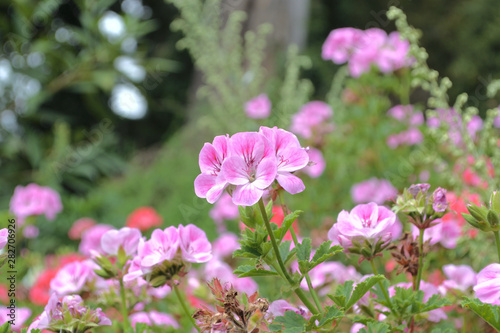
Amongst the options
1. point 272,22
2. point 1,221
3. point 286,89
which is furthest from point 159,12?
point 1,221

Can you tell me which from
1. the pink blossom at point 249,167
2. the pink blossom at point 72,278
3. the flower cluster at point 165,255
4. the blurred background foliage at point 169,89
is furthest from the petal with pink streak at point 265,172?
the blurred background foliage at point 169,89

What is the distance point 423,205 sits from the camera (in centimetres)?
39

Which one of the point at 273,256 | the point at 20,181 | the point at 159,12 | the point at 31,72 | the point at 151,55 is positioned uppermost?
the point at 159,12

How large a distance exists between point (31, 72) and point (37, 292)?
256cm

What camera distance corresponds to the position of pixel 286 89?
1.42 meters

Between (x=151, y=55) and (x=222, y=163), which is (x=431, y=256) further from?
(x=151, y=55)

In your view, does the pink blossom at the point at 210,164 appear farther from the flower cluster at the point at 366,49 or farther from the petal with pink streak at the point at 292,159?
the flower cluster at the point at 366,49

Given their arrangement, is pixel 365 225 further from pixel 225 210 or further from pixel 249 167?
pixel 225 210


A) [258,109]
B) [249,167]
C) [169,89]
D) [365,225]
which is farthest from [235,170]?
[169,89]

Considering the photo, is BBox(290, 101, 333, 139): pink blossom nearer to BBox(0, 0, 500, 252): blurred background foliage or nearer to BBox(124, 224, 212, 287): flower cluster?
BBox(0, 0, 500, 252): blurred background foliage

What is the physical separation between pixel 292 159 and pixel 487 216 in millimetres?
140

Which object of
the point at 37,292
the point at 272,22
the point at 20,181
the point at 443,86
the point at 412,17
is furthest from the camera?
the point at 412,17

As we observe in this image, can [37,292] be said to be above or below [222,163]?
above

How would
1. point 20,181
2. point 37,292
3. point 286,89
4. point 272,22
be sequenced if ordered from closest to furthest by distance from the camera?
1. point 37,292
2. point 286,89
3. point 20,181
4. point 272,22
